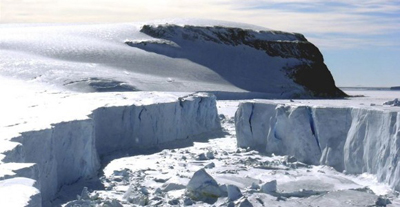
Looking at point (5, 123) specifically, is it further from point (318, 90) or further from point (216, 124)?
point (318, 90)

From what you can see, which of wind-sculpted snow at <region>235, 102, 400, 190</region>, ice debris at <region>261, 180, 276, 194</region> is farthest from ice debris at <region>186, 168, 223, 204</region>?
wind-sculpted snow at <region>235, 102, 400, 190</region>

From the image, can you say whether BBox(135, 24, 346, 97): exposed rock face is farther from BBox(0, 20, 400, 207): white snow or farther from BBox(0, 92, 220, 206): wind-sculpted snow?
BBox(0, 92, 220, 206): wind-sculpted snow

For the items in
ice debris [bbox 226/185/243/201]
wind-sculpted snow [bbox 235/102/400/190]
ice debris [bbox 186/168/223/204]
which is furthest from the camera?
wind-sculpted snow [bbox 235/102/400/190]

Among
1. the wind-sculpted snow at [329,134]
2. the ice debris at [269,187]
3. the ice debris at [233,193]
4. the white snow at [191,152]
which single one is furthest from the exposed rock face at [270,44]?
the ice debris at [233,193]

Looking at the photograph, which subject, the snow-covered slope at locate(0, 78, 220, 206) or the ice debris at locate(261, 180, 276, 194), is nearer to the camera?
the snow-covered slope at locate(0, 78, 220, 206)

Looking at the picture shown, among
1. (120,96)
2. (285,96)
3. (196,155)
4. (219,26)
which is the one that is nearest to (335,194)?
(196,155)

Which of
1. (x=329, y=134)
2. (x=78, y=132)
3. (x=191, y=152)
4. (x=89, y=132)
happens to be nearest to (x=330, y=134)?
(x=329, y=134)

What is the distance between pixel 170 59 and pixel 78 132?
34978 mm

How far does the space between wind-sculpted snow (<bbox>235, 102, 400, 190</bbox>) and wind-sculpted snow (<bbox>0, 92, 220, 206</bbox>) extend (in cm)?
230

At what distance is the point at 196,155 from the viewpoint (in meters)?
13.2

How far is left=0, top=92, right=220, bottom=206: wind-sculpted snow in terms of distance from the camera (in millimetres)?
7742

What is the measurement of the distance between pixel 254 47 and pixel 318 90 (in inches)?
252

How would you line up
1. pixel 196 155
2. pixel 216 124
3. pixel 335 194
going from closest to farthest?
pixel 335 194 < pixel 196 155 < pixel 216 124

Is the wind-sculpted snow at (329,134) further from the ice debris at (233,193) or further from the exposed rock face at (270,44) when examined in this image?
the exposed rock face at (270,44)
